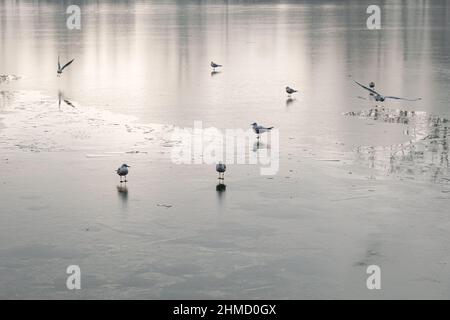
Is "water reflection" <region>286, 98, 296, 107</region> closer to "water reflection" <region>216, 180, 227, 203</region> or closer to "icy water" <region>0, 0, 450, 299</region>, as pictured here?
"icy water" <region>0, 0, 450, 299</region>

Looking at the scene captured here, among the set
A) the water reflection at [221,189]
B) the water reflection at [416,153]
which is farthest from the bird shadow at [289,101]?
the water reflection at [221,189]

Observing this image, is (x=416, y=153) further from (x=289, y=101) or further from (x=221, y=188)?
(x=289, y=101)

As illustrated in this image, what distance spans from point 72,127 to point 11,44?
30.5m

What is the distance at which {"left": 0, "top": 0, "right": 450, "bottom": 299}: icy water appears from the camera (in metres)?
13.8

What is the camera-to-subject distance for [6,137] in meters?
24.4

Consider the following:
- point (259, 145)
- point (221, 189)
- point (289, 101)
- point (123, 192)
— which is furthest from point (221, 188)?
point (289, 101)

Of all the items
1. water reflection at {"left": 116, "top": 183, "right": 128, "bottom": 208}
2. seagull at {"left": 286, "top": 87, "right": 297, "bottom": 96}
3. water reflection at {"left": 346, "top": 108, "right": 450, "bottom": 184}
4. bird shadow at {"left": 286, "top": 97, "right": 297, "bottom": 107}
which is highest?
seagull at {"left": 286, "top": 87, "right": 297, "bottom": 96}

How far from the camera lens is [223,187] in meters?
19.1

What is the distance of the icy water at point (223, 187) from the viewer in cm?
1384

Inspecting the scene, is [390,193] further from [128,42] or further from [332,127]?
[128,42]

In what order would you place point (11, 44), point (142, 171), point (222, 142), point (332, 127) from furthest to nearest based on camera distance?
point (11, 44), point (332, 127), point (222, 142), point (142, 171)

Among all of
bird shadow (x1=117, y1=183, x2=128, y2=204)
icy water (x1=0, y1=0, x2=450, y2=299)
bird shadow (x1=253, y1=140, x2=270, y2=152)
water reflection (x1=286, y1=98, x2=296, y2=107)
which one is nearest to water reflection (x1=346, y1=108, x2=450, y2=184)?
icy water (x1=0, y1=0, x2=450, y2=299)
